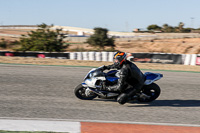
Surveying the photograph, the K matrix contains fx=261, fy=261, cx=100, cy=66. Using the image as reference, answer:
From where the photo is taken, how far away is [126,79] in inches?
291

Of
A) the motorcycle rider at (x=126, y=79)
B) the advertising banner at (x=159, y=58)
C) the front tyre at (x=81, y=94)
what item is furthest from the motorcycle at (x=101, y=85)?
the advertising banner at (x=159, y=58)

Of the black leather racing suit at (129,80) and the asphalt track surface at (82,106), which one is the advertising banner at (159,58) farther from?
the black leather racing suit at (129,80)

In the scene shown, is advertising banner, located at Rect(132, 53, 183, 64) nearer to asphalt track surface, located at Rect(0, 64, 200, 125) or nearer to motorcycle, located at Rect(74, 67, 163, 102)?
asphalt track surface, located at Rect(0, 64, 200, 125)

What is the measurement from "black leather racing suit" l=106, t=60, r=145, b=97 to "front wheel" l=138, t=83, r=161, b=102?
411 mm

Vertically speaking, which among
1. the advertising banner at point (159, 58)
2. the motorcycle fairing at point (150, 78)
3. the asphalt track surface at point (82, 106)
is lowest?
the advertising banner at point (159, 58)

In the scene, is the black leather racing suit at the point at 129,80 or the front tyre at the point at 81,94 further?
the front tyre at the point at 81,94

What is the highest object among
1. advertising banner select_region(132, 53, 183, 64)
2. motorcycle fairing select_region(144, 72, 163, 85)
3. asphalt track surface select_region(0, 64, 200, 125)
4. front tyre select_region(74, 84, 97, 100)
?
motorcycle fairing select_region(144, 72, 163, 85)

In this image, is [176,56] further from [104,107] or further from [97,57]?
[104,107]

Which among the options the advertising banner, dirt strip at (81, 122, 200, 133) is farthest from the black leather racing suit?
the advertising banner

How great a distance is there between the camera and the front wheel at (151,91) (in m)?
7.71

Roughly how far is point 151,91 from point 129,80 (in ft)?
3.18

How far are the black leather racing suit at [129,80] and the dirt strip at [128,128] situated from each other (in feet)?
5.26

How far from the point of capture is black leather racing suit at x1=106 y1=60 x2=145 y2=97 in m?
7.06

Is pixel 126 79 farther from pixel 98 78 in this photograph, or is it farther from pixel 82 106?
pixel 82 106
